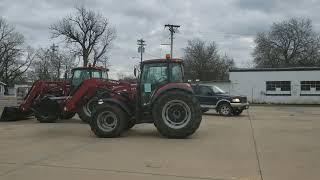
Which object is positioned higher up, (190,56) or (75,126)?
(190,56)

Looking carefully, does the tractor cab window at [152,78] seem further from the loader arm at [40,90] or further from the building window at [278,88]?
the building window at [278,88]

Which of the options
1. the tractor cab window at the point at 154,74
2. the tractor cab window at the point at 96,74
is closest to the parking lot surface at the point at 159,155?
the tractor cab window at the point at 154,74

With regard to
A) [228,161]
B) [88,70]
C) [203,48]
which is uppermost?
[203,48]

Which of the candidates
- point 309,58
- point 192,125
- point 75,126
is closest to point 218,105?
point 75,126

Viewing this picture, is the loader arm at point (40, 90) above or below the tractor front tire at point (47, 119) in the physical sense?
above

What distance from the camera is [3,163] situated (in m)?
9.68

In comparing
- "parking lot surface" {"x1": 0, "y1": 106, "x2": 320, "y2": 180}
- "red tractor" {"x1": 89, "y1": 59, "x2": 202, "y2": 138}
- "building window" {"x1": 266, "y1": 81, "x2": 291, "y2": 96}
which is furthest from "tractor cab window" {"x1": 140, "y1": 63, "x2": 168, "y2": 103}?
"building window" {"x1": 266, "y1": 81, "x2": 291, "y2": 96}

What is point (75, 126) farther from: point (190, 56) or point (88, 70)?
point (190, 56)

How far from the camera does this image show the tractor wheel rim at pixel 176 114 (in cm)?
1406

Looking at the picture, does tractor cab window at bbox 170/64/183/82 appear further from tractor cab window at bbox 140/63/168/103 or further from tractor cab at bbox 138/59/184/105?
tractor cab window at bbox 140/63/168/103

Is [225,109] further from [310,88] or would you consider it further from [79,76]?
[310,88]

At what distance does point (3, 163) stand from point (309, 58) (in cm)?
6887

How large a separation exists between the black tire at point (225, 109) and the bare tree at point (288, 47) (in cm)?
4941

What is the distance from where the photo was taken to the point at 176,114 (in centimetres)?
1421
